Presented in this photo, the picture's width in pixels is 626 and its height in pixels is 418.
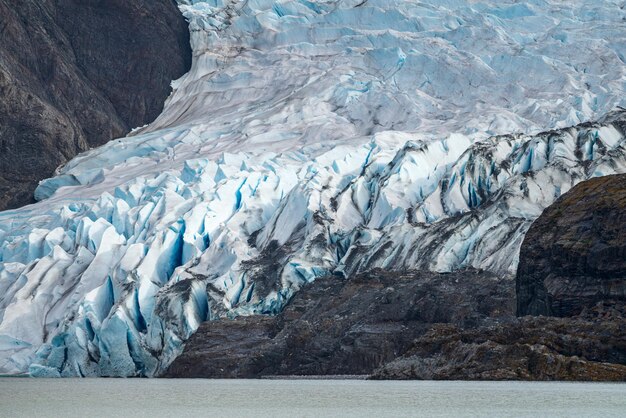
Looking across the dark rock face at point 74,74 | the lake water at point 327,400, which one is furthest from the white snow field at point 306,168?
the lake water at point 327,400

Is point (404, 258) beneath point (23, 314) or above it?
above

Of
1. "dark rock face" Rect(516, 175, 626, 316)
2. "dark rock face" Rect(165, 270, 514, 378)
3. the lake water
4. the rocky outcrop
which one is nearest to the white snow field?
"dark rock face" Rect(165, 270, 514, 378)

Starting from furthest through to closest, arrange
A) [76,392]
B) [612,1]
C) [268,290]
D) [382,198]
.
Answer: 1. [612,1]
2. [382,198]
3. [268,290]
4. [76,392]

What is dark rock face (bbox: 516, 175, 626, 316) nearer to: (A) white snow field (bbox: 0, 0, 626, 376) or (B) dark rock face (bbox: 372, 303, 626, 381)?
(B) dark rock face (bbox: 372, 303, 626, 381)

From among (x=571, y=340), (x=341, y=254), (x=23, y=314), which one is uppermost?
(x=571, y=340)

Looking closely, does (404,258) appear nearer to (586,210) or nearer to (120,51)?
(586,210)

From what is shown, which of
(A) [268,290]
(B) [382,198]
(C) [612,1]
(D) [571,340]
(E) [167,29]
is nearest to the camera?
(D) [571,340]

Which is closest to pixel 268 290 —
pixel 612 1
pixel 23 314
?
pixel 23 314
